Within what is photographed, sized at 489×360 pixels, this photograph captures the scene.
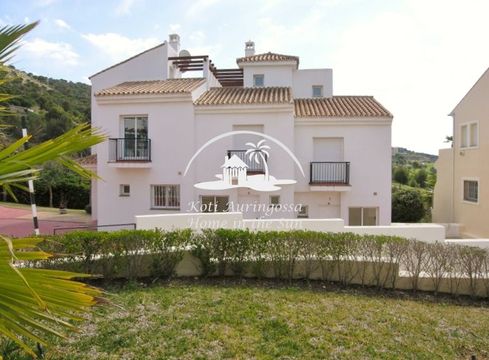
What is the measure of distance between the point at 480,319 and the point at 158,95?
1452cm

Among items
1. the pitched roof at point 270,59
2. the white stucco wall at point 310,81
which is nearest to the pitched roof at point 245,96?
the pitched roof at point 270,59

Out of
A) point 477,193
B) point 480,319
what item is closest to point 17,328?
point 480,319

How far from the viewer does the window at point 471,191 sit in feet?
64.9

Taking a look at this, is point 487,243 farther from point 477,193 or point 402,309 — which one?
point 477,193

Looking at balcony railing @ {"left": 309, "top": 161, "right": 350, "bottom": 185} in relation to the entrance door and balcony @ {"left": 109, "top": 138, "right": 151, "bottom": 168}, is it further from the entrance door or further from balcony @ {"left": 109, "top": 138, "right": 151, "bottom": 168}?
balcony @ {"left": 109, "top": 138, "right": 151, "bottom": 168}

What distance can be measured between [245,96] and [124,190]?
7.28 m

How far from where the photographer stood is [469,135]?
20.5 m

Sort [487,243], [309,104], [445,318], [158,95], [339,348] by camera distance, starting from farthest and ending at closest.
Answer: [309,104] < [158,95] < [487,243] < [445,318] < [339,348]

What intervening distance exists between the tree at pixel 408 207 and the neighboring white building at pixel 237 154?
7843 mm

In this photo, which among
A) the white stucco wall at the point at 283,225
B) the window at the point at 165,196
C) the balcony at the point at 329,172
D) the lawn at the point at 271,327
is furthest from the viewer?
the window at the point at 165,196

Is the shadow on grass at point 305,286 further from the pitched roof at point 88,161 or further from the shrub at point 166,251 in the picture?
the pitched roof at point 88,161

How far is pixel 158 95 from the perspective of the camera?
17109 millimetres

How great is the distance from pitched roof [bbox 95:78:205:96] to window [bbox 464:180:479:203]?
600 inches

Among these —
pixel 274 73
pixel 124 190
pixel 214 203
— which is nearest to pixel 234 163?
pixel 214 203
